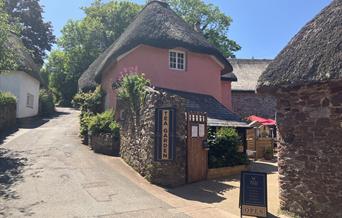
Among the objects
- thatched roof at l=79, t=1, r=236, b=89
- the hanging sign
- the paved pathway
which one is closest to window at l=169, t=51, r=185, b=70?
thatched roof at l=79, t=1, r=236, b=89

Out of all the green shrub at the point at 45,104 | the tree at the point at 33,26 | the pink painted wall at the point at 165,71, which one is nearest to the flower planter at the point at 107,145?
the pink painted wall at the point at 165,71

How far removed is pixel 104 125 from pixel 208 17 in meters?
31.8

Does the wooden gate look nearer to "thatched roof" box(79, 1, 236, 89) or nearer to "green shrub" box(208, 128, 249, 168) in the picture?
"green shrub" box(208, 128, 249, 168)

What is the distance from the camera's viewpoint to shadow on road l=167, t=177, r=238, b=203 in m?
10.6

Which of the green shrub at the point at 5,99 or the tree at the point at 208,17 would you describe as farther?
the tree at the point at 208,17

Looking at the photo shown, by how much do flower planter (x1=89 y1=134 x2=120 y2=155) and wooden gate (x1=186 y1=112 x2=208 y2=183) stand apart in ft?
16.0

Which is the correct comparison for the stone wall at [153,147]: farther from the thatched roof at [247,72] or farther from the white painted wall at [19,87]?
the thatched roof at [247,72]

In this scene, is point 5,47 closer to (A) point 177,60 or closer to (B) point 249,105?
(A) point 177,60

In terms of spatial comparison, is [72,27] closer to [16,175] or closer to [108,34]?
[108,34]

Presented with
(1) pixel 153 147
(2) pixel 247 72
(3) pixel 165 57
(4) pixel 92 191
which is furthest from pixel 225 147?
(2) pixel 247 72

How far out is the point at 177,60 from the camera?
66.7ft

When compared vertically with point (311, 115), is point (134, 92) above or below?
above

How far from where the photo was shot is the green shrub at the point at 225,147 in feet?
46.5

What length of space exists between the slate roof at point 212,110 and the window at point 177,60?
4.94 feet
